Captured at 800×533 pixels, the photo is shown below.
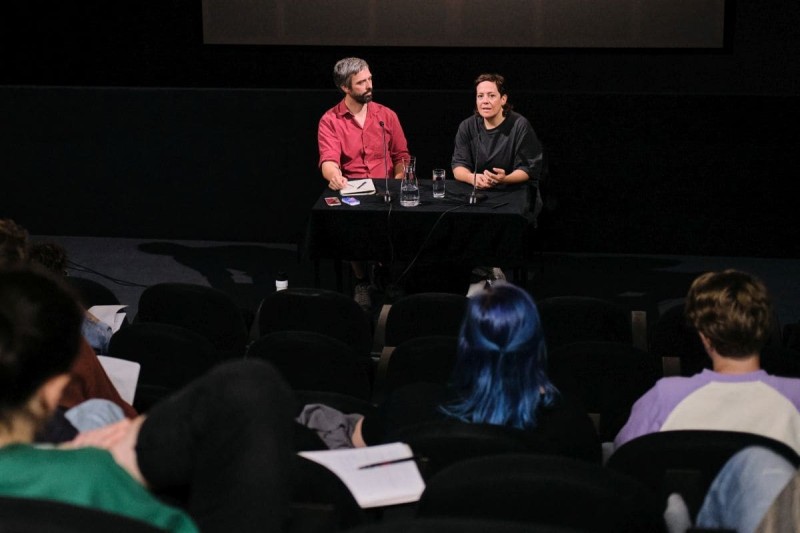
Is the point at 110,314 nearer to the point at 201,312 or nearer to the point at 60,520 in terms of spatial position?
the point at 201,312

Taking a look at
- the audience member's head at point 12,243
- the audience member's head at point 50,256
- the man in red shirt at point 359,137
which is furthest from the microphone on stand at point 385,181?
the audience member's head at point 12,243

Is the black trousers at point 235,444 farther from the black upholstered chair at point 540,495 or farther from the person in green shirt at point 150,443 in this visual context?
the black upholstered chair at point 540,495

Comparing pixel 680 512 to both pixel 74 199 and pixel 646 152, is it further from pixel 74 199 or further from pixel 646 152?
pixel 74 199

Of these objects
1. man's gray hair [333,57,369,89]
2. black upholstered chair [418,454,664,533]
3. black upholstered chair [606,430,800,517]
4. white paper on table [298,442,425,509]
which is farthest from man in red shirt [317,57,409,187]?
black upholstered chair [418,454,664,533]

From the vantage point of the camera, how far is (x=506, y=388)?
2615 millimetres

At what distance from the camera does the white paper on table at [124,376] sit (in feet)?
9.88

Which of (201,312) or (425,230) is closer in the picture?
(201,312)

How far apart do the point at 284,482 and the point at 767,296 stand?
1.91 metres

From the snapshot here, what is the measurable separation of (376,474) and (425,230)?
2955 mm

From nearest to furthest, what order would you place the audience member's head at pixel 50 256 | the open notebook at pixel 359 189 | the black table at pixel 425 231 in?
the audience member's head at pixel 50 256 → the black table at pixel 425 231 → the open notebook at pixel 359 189

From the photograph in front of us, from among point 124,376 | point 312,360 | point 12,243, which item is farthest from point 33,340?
point 312,360

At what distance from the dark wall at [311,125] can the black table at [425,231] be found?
1.35 metres

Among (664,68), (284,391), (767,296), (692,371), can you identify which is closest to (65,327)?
(284,391)

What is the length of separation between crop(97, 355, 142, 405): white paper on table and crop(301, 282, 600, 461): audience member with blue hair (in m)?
0.75
